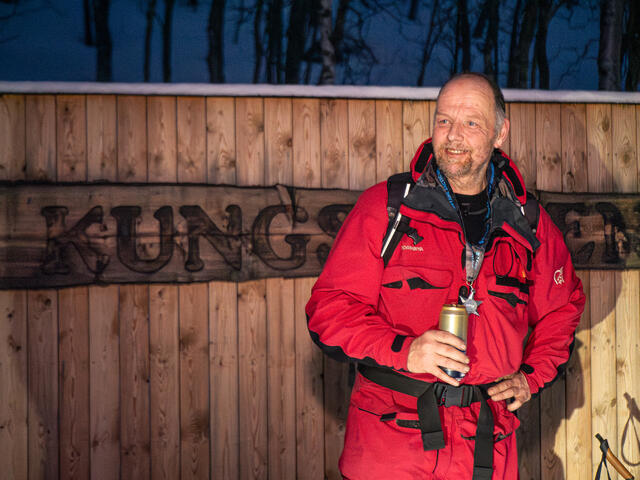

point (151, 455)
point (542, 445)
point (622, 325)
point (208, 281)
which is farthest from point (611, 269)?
point (151, 455)

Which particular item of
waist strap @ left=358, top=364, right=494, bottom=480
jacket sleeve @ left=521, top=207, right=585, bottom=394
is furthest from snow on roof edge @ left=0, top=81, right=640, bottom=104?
waist strap @ left=358, top=364, right=494, bottom=480

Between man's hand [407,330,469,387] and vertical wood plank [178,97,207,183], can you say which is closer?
man's hand [407,330,469,387]

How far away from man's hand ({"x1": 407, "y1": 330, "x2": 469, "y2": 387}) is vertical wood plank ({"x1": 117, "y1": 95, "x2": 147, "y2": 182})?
6.41 feet

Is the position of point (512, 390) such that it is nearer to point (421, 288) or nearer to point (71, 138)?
point (421, 288)

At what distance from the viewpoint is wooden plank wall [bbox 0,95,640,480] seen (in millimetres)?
2680

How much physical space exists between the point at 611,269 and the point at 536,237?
1.55 m

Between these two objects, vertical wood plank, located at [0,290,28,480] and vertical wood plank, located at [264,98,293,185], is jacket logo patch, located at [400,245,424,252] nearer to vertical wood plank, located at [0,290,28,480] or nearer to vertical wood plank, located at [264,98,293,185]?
vertical wood plank, located at [264,98,293,185]

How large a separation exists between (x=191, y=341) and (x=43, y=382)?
81 centimetres

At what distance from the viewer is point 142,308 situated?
108 inches

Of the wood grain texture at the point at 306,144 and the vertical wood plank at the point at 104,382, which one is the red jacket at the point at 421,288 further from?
the vertical wood plank at the point at 104,382

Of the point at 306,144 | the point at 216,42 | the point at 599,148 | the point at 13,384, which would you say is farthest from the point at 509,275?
the point at 13,384

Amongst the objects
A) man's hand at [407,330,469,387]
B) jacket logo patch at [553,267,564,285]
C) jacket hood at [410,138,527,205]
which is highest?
jacket hood at [410,138,527,205]

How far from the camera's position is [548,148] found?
3.03 metres

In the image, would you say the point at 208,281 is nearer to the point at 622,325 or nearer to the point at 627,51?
the point at 622,325
